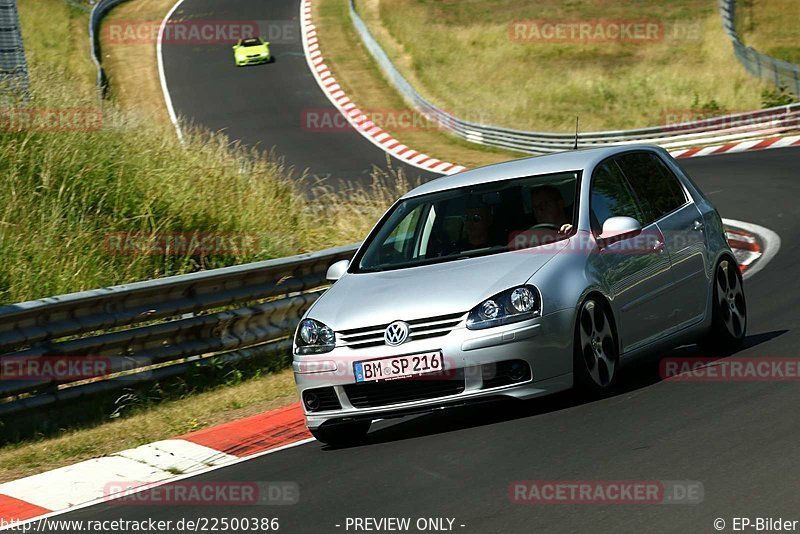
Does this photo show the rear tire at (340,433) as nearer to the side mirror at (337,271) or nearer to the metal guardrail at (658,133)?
the side mirror at (337,271)

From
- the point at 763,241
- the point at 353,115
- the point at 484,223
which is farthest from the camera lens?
the point at 353,115

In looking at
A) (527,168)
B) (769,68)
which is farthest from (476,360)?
(769,68)

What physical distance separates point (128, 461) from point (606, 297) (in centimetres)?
322

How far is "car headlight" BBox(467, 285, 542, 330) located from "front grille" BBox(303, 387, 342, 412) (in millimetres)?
993

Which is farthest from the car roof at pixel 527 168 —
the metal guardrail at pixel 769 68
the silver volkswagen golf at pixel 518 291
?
the metal guardrail at pixel 769 68

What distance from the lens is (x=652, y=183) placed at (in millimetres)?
9000

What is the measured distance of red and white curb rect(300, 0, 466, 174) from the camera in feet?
105

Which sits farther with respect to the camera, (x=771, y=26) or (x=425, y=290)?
(x=771, y=26)

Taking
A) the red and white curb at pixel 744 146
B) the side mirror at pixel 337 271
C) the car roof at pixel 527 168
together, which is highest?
the car roof at pixel 527 168

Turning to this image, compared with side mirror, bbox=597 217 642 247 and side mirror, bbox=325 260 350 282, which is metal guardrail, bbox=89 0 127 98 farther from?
side mirror, bbox=597 217 642 247

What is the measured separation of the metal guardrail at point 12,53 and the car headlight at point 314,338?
302 inches

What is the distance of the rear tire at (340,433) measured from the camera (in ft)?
25.2

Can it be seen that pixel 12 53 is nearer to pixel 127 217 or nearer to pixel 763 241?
pixel 127 217

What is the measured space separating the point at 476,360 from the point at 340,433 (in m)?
1.16
